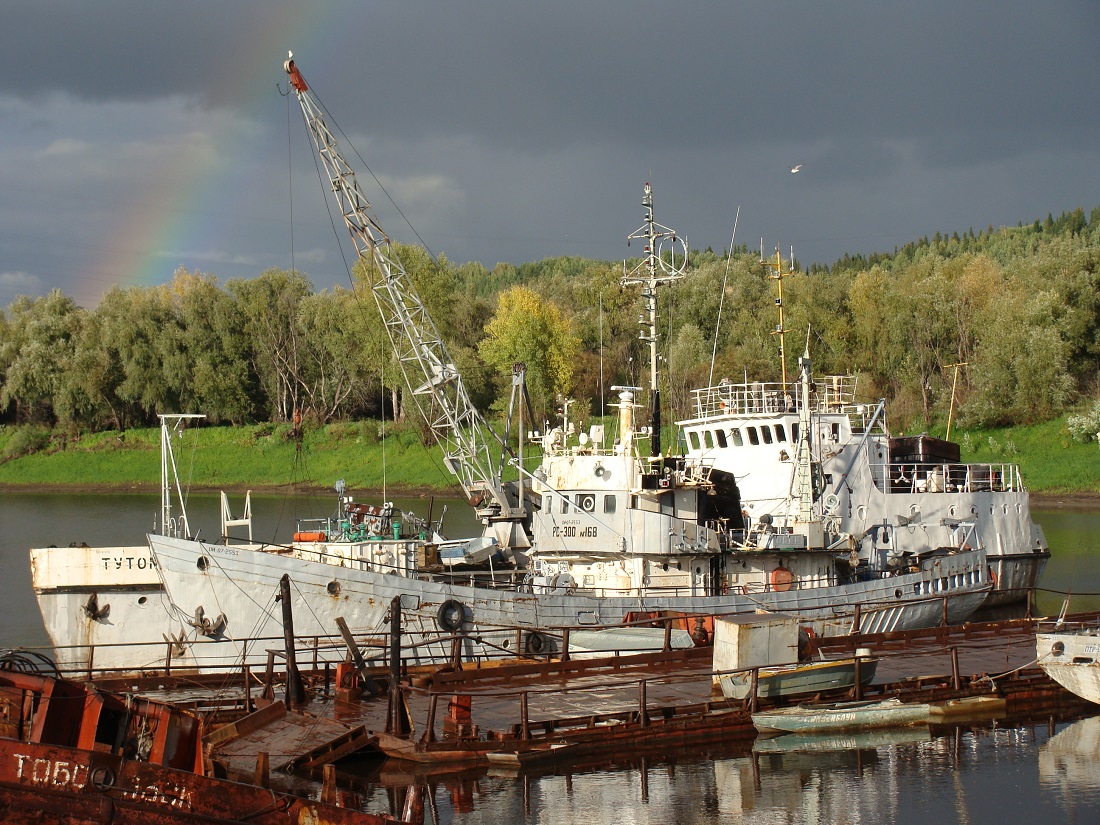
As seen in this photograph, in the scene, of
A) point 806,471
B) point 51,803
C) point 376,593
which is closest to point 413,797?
point 51,803

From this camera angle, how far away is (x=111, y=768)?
42.7 feet

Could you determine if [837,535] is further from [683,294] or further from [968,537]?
[683,294]

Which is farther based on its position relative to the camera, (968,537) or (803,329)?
(803,329)

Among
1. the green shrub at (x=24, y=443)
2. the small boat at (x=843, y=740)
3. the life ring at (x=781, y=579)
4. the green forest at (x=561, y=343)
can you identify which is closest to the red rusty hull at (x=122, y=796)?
the small boat at (x=843, y=740)

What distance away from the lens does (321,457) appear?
266 ft

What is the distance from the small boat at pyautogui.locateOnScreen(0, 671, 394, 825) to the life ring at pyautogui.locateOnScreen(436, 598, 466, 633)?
34.5 ft

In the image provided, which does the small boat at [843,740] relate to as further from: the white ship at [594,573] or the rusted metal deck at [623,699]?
the white ship at [594,573]

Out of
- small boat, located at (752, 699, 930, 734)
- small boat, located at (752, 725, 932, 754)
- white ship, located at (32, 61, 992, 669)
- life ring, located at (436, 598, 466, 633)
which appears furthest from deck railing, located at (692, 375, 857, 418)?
small boat, located at (752, 725, 932, 754)

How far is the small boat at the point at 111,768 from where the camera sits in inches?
496

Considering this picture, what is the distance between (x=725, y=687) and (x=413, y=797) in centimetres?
767

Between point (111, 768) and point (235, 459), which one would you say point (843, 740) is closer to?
point (111, 768)

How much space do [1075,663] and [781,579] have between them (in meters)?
8.68

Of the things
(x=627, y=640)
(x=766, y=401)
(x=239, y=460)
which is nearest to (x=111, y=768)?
(x=627, y=640)

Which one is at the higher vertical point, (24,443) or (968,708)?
(24,443)
